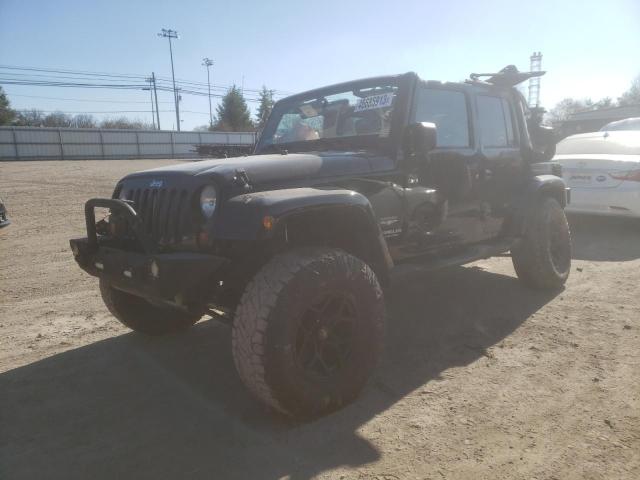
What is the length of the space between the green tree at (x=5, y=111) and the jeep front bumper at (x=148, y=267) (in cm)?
4972

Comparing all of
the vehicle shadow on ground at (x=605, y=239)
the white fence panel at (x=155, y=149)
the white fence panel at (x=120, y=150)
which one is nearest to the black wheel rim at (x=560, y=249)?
the vehicle shadow on ground at (x=605, y=239)

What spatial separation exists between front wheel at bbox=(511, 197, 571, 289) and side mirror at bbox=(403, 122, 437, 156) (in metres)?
1.81

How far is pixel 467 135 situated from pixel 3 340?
13.8 ft

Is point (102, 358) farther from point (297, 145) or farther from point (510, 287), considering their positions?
point (510, 287)

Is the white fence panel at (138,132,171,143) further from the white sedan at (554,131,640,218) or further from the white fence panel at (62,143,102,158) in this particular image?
the white sedan at (554,131,640,218)

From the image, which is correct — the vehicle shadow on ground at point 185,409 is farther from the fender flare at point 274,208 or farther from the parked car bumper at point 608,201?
the parked car bumper at point 608,201

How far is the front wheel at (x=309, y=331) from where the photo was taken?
2.42 metres

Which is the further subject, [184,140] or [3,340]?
[184,140]

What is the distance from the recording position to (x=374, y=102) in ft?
12.0

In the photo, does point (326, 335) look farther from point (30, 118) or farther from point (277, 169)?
point (30, 118)

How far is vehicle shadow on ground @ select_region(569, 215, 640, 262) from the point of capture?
6285 millimetres

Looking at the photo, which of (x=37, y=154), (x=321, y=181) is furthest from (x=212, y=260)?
(x=37, y=154)

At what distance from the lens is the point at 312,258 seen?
2586 millimetres

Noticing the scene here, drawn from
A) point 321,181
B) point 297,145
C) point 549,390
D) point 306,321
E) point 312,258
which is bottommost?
point 549,390
